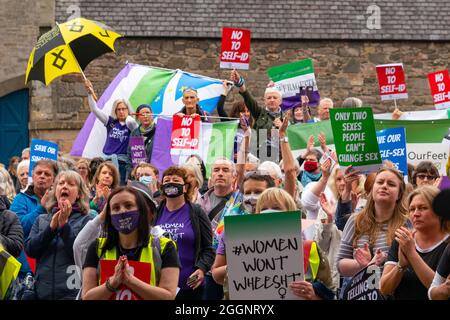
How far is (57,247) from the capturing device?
32.8 feet

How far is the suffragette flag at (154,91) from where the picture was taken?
58.0ft

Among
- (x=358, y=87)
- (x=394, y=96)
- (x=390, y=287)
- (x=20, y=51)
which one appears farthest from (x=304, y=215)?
(x=20, y=51)

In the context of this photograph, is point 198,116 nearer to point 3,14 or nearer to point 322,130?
point 322,130

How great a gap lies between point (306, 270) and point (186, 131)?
691cm

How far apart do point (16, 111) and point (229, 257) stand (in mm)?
19161

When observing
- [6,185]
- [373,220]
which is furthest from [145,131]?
[373,220]

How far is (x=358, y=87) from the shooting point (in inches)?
1000

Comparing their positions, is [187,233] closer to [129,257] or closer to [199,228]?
[199,228]

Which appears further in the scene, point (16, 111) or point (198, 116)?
point (16, 111)

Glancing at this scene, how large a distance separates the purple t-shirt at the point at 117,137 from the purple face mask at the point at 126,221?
25.5ft

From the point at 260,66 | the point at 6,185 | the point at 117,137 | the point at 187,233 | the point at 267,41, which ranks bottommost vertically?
the point at 187,233

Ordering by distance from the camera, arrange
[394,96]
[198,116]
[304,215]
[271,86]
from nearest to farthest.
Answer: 1. [304,215]
2. [198,116]
3. [271,86]
4. [394,96]

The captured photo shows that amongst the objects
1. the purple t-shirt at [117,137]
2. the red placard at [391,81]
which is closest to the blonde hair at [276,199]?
the purple t-shirt at [117,137]

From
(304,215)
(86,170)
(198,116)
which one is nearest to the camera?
(304,215)
